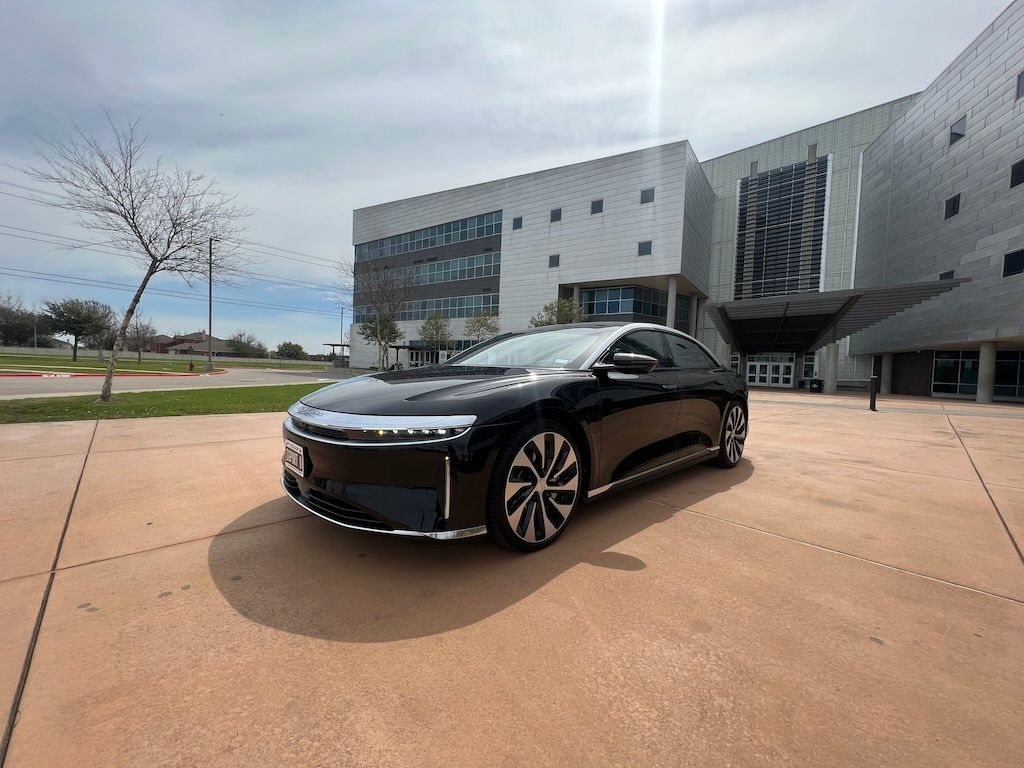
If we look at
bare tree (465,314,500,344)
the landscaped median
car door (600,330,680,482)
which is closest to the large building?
bare tree (465,314,500,344)

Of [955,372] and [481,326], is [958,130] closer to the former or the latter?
[955,372]

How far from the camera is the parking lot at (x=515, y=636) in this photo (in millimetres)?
1343

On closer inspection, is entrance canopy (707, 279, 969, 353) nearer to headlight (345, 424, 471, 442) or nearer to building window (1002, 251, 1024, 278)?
building window (1002, 251, 1024, 278)

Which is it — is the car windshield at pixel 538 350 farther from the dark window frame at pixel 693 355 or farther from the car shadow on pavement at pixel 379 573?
the car shadow on pavement at pixel 379 573

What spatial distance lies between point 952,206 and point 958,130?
145 inches

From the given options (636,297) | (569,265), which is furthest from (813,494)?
(569,265)

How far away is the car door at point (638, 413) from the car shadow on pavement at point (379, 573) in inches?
17.7

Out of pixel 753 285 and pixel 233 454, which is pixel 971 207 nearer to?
pixel 753 285

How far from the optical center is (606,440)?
300cm

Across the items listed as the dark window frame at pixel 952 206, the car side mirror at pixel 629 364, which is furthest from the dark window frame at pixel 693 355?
the dark window frame at pixel 952 206

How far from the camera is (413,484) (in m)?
2.19

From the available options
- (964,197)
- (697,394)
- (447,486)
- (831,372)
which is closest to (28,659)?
(447,486)

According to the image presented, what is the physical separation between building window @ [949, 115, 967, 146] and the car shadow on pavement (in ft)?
103

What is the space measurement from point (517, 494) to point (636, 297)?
3372cm
